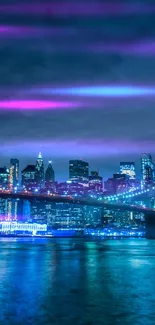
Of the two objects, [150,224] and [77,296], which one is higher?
[150,224]

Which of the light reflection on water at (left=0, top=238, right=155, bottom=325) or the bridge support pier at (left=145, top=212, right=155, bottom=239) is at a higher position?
the bridge support pier at (left=145, top=212, right=155, bottom=239)

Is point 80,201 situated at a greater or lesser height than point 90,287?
greater

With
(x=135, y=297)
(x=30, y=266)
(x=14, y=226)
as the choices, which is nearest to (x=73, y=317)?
(x=135, y=297)

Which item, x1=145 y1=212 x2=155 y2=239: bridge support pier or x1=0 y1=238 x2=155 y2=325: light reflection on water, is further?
x1=145 y1=212 x2=155 y2=239: bridge support pier

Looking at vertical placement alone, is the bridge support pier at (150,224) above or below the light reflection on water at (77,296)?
above

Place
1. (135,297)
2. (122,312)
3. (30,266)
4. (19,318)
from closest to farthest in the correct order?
(19,318)
(122,312)
(135,297)
(30,266)

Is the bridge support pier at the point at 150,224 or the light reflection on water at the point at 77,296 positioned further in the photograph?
the bridge support pier at the point at 150,224

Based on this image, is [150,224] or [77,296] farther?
[150,224]

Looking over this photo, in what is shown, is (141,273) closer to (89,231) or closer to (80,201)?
(80,201)

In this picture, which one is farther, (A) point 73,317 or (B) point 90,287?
(B) point 90,287

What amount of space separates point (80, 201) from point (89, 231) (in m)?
71.0

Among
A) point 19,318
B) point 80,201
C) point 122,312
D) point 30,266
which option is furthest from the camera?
point 80,201

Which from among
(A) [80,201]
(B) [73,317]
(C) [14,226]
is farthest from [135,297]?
(C) [14,226]

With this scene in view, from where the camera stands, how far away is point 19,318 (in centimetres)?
1424
